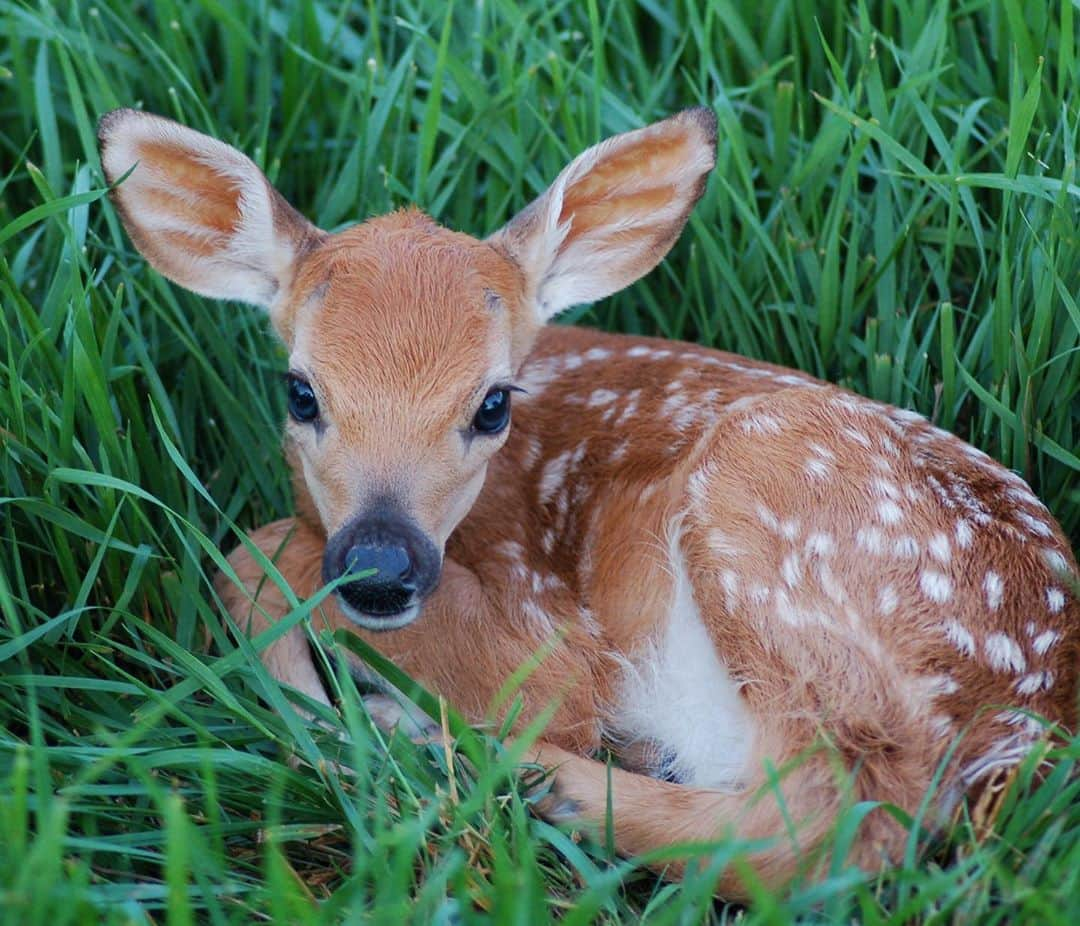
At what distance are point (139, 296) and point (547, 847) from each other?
71.4 inches

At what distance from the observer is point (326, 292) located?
316cm

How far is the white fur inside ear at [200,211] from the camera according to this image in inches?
130

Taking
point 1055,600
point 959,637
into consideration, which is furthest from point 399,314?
point 1055,600

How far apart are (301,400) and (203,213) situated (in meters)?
0.64

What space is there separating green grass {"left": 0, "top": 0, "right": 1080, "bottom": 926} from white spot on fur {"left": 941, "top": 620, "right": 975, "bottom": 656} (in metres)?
0.30

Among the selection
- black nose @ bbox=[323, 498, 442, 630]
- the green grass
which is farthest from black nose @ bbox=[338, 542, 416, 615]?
the green grass

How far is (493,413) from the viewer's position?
3.16m

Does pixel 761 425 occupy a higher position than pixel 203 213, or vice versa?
pixel 203 213

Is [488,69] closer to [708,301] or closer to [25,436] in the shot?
[708,301]

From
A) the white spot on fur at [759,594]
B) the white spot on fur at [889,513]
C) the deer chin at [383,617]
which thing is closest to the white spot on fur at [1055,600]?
the white spot on fur at [889,513]

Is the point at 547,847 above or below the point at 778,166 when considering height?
below

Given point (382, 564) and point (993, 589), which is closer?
point (382, 564)

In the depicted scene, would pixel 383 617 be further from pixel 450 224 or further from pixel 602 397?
pixel 450 224

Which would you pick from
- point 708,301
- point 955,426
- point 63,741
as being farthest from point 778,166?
point 63,741
